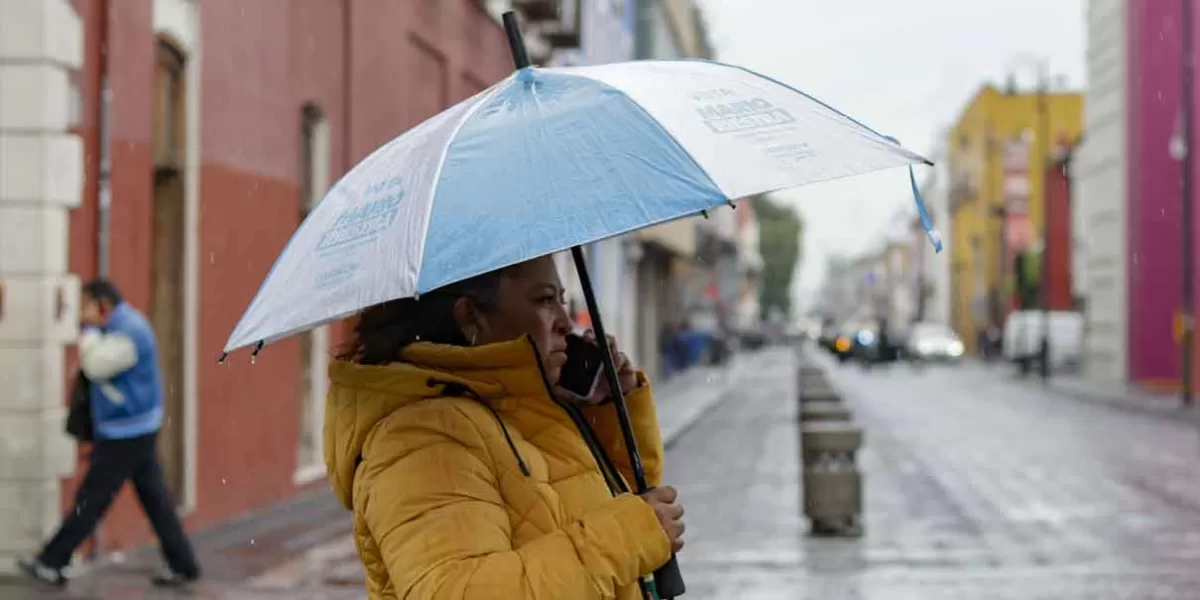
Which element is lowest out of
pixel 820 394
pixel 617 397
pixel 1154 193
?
pixel 820 394

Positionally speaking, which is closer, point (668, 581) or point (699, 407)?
point (668, 581)

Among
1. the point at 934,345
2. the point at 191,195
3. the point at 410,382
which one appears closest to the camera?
the point at 410,382

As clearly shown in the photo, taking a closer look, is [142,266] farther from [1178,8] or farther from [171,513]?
[1178,8]

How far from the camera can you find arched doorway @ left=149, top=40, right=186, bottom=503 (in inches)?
479

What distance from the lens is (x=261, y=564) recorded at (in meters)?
10.8

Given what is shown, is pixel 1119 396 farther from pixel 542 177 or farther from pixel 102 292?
pixel 542 177

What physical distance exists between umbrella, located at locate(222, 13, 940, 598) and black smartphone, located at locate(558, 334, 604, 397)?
49mm

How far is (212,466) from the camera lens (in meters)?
12.6

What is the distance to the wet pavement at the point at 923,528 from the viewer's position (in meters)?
9.77

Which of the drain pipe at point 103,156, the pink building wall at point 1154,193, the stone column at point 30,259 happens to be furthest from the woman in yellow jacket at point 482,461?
the pink building wall at point 1154,193

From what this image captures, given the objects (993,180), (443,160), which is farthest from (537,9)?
(993,180)

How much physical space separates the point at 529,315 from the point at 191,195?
9.78 m

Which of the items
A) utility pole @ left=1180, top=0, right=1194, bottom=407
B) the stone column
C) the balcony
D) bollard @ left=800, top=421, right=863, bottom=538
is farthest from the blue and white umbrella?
utility pole @ left=1180, top=0, right=1194, bottom=407

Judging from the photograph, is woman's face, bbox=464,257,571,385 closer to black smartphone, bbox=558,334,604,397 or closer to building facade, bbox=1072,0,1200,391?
black smartphone, bbox=558,334,604,397
